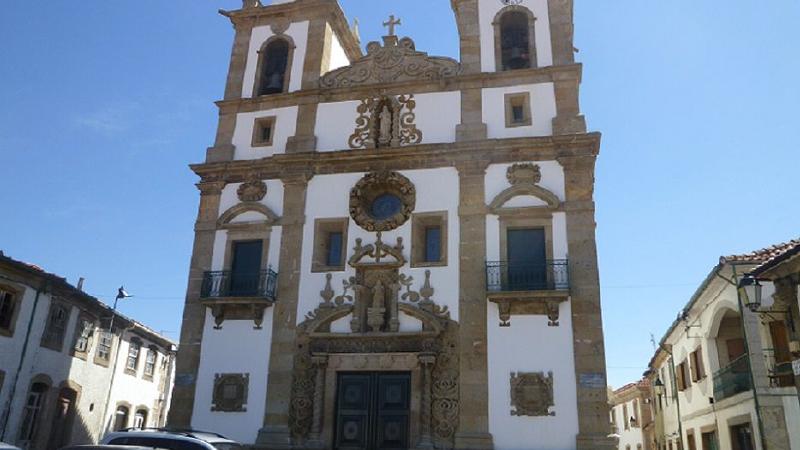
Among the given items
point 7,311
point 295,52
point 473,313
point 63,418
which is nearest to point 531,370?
point 473,313

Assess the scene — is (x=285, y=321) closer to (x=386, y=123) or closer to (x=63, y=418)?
(x=386, y=123)

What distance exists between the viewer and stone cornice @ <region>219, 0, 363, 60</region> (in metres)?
21.9

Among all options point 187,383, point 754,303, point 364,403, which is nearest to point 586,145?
point 754,303

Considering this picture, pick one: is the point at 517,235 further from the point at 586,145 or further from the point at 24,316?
the point at 24,316

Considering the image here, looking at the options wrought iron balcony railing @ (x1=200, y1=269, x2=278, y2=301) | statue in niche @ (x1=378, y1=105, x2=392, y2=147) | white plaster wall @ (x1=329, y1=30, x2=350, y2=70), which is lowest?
wrought iron balcony railing @ (x1=200, y1=269, x2=278, y2=301)

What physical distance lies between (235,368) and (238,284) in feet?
7.83

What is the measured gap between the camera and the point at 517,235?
17438 mm

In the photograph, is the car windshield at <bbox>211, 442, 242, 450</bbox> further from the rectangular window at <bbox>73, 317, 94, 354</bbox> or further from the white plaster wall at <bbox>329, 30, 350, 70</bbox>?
the rectangular window at <bbox>73, 317, 94, 354</bbox>

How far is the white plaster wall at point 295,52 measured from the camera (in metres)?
21.2

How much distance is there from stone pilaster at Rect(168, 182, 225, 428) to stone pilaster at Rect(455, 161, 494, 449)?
7194 mm

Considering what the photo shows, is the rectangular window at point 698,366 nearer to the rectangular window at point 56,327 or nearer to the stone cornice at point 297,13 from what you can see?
the stone cornice at point 297,13

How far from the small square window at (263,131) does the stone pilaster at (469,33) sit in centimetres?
616

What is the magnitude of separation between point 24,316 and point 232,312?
7.85 metres

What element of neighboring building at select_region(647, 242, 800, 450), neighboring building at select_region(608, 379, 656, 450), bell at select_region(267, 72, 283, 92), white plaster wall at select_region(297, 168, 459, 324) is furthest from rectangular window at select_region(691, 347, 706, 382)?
bell at select_region(267, 72, 283, 92)
